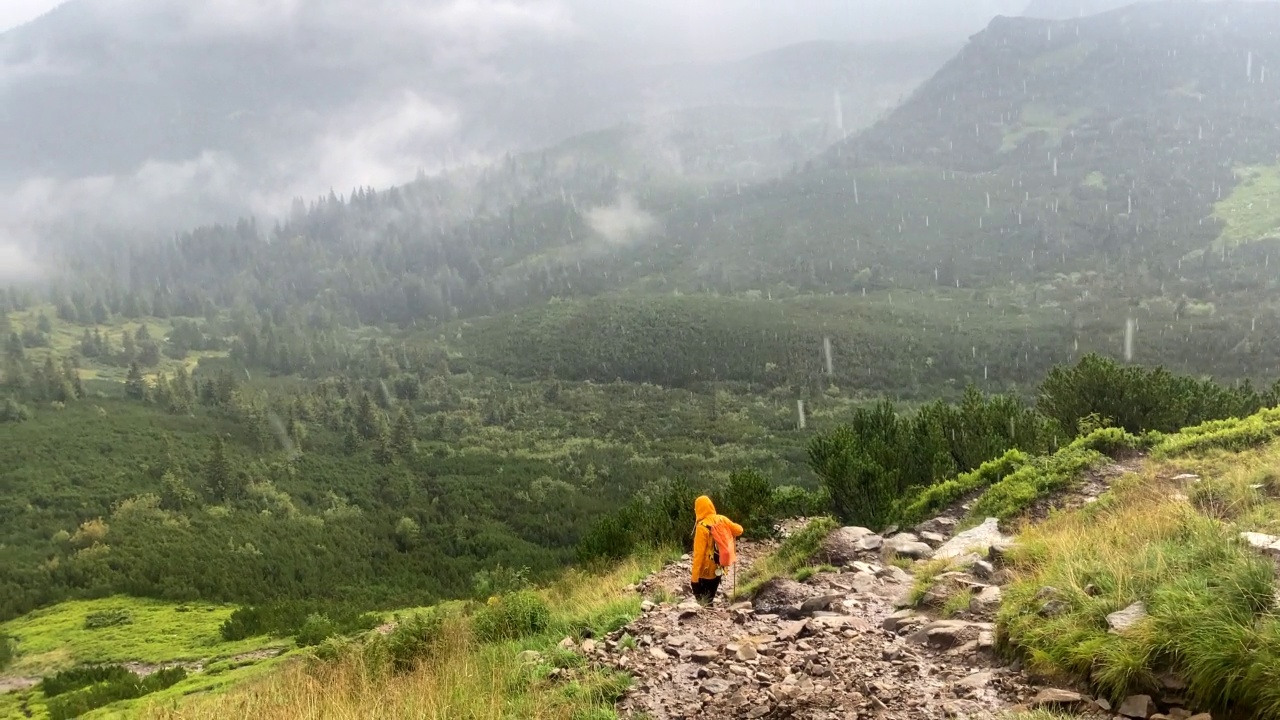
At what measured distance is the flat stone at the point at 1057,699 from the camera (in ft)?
17.8

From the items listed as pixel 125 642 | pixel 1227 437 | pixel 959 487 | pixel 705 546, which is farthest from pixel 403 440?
pixel 1227 437

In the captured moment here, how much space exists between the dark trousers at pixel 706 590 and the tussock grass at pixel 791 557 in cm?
67

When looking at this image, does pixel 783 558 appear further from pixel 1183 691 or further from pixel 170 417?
pixel 170 417

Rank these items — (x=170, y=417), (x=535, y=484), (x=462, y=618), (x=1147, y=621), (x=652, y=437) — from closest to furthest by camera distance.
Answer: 1. (x=1147, y=621)
2. (x=462, y=618)
3. (x=535, y=484)
4. (x=170, y=417)
5. (x=652, y=437)

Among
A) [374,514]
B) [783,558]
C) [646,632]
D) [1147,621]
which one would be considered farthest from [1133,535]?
[374,514]

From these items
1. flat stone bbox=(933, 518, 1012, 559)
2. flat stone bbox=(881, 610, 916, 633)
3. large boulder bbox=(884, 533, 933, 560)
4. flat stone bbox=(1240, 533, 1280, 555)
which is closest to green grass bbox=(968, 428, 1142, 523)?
flat stone bbox=(933, 518, 1012, 559)

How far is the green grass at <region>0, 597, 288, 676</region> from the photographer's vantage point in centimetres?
4894

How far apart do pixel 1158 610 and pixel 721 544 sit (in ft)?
19.3

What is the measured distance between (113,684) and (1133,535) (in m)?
45.8

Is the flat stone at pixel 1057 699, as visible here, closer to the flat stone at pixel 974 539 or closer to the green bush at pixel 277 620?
the flat stone at pixel 974 539

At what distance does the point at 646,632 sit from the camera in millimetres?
9109

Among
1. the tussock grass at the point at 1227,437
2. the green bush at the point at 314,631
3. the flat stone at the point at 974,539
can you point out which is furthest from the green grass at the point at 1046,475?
the green bush at the point at 314,631

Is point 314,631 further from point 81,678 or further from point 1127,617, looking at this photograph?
point 1127,617

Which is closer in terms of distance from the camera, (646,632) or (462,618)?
(646,632)
